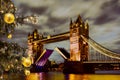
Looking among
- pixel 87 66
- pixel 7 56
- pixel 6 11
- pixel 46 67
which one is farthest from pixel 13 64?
pixel 46 67

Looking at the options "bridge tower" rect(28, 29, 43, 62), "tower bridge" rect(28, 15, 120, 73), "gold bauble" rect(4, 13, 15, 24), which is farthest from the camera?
"bridge tower" rect(28, 29, 43, 62)

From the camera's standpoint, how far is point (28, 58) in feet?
17.1

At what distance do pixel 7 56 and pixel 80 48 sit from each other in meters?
61.8

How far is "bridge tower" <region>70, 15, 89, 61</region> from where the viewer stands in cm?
6588

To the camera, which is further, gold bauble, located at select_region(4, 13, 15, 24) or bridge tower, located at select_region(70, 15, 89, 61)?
bridge tower, located at select_region(70, 15, 89, 61)

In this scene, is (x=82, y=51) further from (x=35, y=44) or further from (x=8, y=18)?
(x=8, y=18)

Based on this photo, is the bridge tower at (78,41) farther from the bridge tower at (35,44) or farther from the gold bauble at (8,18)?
the gold bauble at (8,18)

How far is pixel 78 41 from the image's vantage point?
66.9 metres

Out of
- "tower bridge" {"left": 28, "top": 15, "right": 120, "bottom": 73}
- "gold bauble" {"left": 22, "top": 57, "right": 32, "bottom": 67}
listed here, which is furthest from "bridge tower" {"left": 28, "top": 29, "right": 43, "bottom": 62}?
"gold bauble" {"left": 22, "top": 57, "right": 32, "bottom": 67}

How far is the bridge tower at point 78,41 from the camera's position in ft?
216

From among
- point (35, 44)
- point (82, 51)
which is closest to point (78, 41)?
point (82, 51)

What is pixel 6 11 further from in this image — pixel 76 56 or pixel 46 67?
pixel 46 67

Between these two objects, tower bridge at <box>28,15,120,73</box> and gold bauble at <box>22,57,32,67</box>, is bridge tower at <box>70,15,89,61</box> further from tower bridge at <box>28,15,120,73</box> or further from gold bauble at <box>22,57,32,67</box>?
gold bauble at <box>22,57,32,67</box>

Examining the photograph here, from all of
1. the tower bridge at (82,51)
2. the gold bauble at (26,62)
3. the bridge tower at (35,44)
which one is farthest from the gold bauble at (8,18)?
the bridge tower at (35,44)
